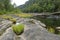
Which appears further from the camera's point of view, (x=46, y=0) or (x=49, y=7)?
(x=46, y=0)

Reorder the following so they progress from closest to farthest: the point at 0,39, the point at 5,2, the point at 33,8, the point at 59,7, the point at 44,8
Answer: the point at 0,39 → the point at 5,2 → the point at 59,7 → the point at 44,8 → the point at 33,8

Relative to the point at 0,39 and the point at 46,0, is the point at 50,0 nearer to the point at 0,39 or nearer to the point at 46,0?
the point at 46,0

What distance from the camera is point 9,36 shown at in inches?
528

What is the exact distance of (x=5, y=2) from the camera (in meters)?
77.2

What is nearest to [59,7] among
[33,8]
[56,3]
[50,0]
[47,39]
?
[56,3]

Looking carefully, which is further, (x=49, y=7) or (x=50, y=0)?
(x=50, y=0)

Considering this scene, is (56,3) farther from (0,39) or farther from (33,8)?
(0,39)

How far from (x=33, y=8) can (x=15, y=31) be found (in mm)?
86211

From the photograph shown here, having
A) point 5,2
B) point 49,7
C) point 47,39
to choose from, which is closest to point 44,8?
point 49,7

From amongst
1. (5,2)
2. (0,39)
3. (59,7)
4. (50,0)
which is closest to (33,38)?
(0,39)

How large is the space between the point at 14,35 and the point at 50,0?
8398 centimetres

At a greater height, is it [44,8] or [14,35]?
[14,35]

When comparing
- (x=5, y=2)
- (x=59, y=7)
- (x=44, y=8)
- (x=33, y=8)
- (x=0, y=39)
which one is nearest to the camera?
(x=0, y=39)

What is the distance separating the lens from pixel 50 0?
96062mm
